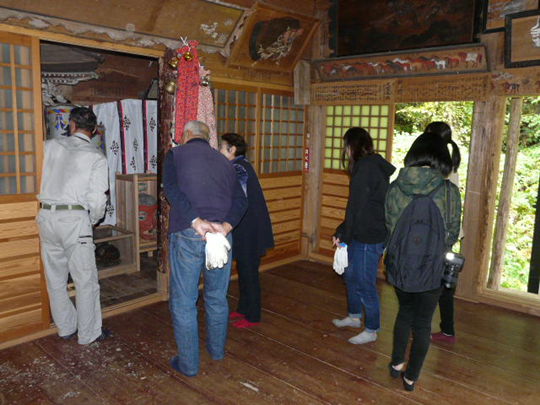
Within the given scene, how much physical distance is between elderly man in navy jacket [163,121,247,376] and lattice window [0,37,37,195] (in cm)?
122

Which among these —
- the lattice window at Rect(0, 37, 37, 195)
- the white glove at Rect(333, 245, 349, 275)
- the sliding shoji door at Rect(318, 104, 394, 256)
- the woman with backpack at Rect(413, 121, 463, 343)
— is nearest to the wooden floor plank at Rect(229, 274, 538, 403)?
the woman with backpack at Rect(413, 121, 463, 343)

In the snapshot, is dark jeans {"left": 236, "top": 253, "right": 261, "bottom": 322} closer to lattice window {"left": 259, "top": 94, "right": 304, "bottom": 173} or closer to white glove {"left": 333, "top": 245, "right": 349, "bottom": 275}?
white glove {"left": 333, "top": 245, "right": 349, "bottom": 275}

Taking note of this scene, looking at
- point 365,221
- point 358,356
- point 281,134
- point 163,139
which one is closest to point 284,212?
point 281,134

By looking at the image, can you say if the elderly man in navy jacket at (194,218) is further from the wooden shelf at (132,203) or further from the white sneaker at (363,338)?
the wooden shelf at (132,203)

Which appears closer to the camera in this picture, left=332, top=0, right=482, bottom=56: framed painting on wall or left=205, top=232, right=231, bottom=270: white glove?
left=205, top=232, right=231, bottom=270: white glove

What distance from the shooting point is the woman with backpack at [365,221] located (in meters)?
2.96

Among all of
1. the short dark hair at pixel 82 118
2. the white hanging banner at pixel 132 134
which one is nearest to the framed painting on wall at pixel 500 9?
the short dark hair at pixel 82 118

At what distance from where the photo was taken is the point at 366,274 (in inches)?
122

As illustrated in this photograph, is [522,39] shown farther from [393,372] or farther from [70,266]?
[70,266]

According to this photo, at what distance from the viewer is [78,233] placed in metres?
3.00

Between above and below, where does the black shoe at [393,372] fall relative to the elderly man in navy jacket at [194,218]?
below

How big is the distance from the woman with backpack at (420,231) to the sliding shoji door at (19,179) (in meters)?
2.41

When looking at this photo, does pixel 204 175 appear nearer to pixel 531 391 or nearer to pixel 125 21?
pixel 125 21

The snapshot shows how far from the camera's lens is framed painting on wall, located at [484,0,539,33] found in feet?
12.0
